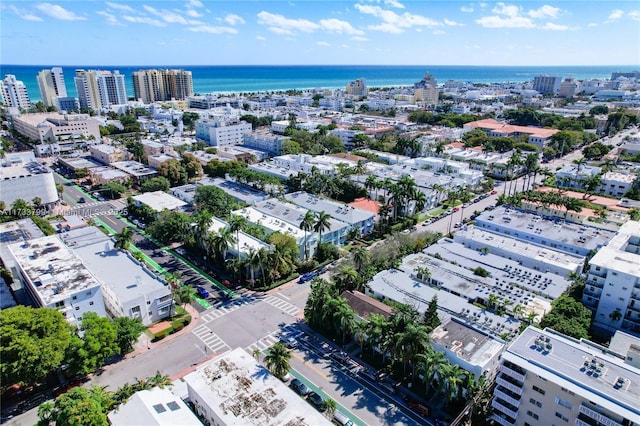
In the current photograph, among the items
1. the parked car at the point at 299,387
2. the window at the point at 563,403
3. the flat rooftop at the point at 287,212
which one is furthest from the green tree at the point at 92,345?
the window at the point at 563,403

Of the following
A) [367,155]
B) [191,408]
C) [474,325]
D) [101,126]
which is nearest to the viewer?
[191,408]

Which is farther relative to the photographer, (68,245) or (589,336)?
(68,245)

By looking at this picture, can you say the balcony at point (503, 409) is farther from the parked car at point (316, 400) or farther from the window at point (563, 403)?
the parked car at point (316, 400)

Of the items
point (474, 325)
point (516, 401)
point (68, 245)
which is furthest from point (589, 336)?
point (68, 245)

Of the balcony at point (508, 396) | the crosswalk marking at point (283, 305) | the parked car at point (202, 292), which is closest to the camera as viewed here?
the balcony at point (508, 396)

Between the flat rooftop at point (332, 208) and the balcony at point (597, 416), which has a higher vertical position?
the balcony at point (597, 416)

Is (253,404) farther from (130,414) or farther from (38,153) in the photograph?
(38,153)

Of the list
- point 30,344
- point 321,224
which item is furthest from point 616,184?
point 30,344
